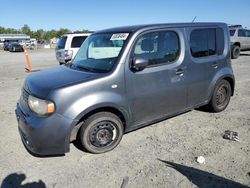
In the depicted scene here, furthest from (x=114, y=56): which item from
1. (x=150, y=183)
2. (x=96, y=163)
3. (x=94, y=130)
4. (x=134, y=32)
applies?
Result: (x=150, y=183)

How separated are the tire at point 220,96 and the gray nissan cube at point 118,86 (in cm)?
23

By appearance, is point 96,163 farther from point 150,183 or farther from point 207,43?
point 207,43

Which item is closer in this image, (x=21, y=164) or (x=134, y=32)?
(x=21, y=164)

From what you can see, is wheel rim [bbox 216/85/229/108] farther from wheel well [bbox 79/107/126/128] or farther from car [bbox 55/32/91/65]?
car [bbox 55/32/91/65]

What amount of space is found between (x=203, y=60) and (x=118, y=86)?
79.8 inches

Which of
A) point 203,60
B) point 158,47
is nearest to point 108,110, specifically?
point 158,47

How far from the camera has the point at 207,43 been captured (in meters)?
5.21

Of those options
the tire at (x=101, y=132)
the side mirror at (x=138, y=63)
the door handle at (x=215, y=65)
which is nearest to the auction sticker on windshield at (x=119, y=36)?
the side mirror at (x=138, y=63)

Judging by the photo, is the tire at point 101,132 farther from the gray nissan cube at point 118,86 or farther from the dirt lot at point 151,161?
the dirt lot at point 151,161

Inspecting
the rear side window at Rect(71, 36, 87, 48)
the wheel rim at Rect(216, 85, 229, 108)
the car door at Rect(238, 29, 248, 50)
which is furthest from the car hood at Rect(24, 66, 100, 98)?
the car door at Rect(238, 29, 248, 50)

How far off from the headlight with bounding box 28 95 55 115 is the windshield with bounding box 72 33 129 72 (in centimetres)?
95

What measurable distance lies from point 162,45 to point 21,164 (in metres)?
2.90

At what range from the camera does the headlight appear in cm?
352

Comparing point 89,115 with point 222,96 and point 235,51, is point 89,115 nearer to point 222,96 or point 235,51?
point 222,96
